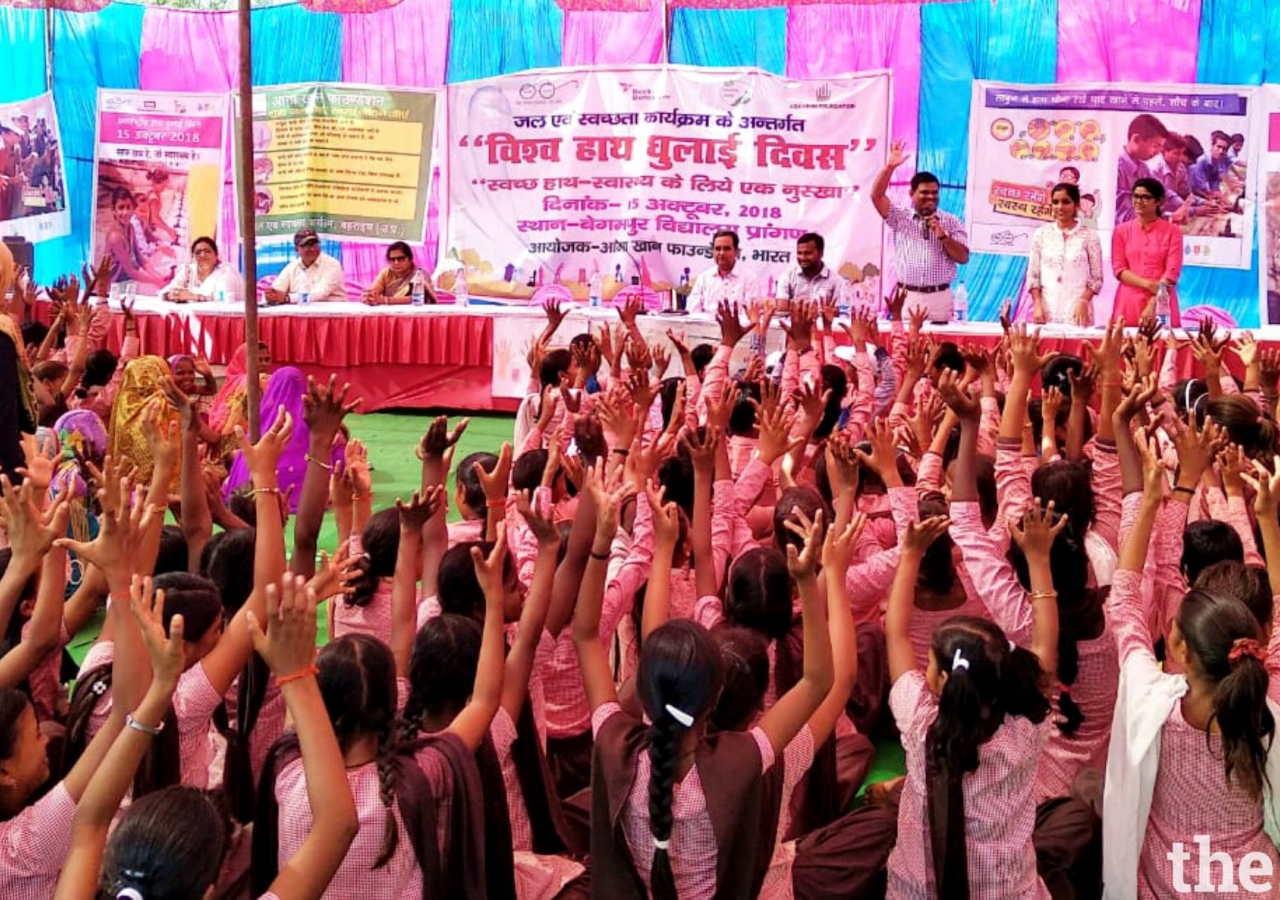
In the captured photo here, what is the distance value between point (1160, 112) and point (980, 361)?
16.2 feet

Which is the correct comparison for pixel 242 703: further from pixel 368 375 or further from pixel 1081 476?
pixel 368 375

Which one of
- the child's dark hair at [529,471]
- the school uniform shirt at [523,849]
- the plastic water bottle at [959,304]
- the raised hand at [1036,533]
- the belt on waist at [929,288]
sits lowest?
the school uniform shirt at [523,849]

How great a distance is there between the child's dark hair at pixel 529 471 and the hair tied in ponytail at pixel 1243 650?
6.41ft

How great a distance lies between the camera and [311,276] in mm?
8898

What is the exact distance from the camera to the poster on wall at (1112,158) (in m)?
8.62

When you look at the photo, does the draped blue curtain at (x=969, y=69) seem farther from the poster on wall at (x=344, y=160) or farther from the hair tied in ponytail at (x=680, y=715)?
the hair tied in ponytail at (x=680, y=715)

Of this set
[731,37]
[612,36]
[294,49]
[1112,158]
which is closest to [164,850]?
Result: [1112,158]

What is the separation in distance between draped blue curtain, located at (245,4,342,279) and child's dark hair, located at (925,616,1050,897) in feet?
29.2

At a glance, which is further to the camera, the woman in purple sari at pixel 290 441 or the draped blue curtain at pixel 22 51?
the draped blue curtain at pixel 22 51

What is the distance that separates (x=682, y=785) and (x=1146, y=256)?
6.35m

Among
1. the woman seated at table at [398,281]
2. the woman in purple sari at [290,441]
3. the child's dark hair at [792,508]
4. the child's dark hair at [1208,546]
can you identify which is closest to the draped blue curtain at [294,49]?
the woman seated at table at [398,281]

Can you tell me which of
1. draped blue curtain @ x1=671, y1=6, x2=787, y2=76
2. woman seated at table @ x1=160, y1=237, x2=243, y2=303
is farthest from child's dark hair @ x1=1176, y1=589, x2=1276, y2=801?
draped blue curtain @ x1=671, y1=6, x2=787, y2=76

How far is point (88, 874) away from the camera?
5.57 ft

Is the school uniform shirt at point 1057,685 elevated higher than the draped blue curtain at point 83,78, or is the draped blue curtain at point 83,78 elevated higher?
the draped blue curtain at point 83,78
